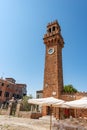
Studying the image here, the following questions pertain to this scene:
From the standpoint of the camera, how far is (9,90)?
147 feet

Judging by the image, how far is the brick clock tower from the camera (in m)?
22.5

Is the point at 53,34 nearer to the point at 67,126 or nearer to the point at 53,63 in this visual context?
the point at 53,63

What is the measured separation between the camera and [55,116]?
2078 cm

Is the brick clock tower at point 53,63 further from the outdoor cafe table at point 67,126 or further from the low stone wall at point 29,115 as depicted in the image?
the outdoor cafe table at point 67,126

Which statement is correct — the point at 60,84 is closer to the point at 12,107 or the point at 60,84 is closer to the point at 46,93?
the point at 46,93

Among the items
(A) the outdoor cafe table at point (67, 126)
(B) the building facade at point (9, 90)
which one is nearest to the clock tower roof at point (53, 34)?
(A) the outdoor cafe table at point (67, 126)

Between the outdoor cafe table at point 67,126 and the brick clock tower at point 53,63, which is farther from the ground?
the brick clock tower at point 53,63

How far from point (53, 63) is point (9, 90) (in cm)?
2622

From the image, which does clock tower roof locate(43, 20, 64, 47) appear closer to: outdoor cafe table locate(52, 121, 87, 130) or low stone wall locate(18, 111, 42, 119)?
low stone wall locate(18, 111, 42, 119)

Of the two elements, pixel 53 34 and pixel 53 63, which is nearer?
pixel 53 63

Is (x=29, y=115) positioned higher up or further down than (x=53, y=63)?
further down

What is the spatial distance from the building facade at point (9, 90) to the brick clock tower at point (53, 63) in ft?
75.5

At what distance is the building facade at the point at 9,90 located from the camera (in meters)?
42.1

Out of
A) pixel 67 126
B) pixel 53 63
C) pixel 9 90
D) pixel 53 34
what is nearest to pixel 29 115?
pixel 53 63
